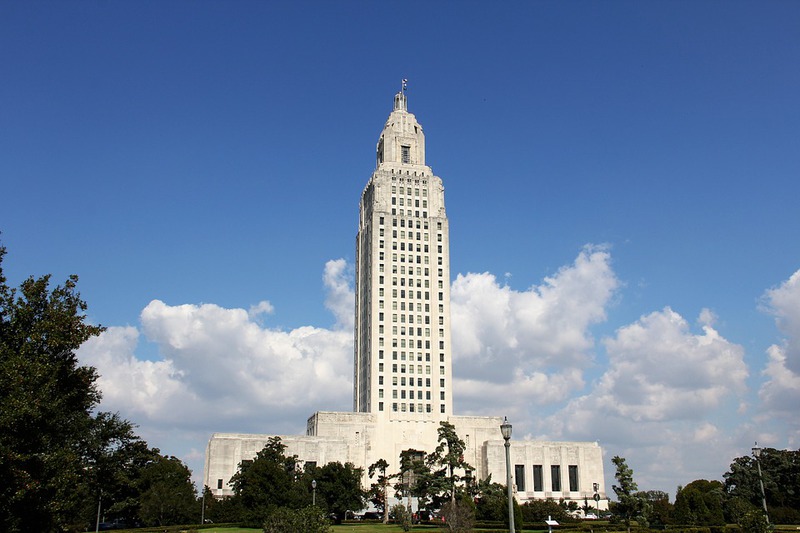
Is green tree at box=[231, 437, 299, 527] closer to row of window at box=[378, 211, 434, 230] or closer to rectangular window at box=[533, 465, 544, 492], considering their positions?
rectangular window at box=[533, 465, 544, 492]


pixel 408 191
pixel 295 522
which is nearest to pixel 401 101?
pixel 408 191

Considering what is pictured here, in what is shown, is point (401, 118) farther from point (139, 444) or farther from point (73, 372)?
point (73, 372)

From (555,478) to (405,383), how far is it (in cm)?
2879

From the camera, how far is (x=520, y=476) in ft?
371

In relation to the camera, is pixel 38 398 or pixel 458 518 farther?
pixel 458 518

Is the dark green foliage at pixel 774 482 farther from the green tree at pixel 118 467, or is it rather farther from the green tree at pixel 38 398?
the green tree at pixel 38 398

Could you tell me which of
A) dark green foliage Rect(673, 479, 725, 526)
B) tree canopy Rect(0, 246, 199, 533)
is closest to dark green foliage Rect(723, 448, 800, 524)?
dark green foliage Rect(673, 479, 725, 526)

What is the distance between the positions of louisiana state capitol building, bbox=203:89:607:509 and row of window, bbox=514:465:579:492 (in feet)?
0.52

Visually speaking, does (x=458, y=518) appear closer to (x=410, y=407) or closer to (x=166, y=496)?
(x=166, y=496)

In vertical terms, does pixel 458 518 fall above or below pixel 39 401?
below

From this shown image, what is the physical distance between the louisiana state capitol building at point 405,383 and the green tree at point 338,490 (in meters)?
25.1

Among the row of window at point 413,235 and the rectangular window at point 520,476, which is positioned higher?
the row of window at point 413,235

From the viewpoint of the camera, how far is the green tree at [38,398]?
30.2 meters

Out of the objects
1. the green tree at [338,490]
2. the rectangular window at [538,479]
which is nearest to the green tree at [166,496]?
the green tree at [338,490]
